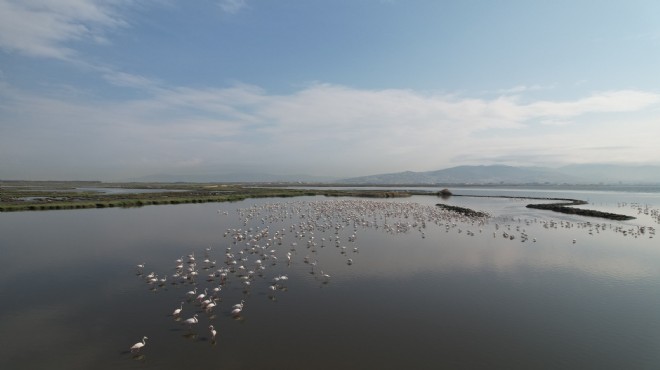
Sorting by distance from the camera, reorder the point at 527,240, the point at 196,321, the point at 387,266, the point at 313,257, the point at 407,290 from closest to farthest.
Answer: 1. the point at 196,321
2. the point at 407,290
3. the point at 387,266
4. the point at 313,257
5. the point at 527,240

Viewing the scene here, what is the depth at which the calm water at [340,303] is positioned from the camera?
35.1 feet

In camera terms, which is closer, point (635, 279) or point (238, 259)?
point (635, 279)

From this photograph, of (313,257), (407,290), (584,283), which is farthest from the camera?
(313,257)

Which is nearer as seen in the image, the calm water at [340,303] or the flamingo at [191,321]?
the calm water at [340,303]

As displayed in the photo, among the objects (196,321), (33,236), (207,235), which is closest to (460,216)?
(207,235)

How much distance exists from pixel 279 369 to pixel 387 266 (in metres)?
11.5

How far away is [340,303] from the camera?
14664 mm

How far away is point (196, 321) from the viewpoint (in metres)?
12.4

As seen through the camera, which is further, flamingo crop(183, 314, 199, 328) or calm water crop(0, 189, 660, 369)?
flamingo crop(183, 314, 199, 328)

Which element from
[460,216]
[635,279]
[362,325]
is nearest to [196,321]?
[362,325]

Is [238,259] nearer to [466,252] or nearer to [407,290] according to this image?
[407,290]

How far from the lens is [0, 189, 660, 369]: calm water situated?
10.7 meters

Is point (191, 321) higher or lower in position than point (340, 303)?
higher

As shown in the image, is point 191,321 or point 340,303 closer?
point 191,321
